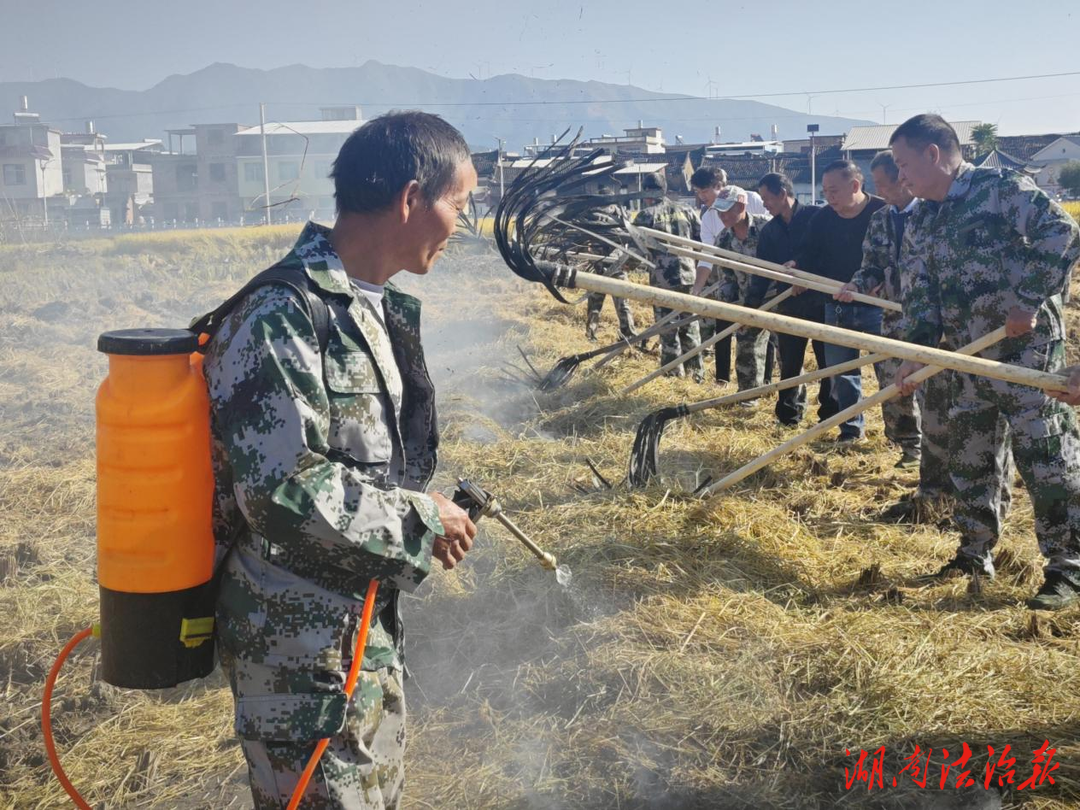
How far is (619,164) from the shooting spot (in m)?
4.65

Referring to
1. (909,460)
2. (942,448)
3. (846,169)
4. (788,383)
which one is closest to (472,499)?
(942,448)

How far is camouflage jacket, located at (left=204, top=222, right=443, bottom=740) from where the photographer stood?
169 cm

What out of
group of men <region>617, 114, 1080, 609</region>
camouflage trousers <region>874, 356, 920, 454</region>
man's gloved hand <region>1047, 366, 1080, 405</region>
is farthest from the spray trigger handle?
camouflage trousers <region>874, 356, 920, 454</region>

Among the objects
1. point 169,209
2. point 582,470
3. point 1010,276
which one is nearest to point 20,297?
point 582,470

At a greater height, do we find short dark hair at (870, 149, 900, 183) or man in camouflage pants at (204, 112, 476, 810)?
short dark hair at (870, 149, 900, 183)

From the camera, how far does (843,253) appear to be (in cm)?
760

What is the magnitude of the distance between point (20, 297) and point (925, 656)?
19.8m

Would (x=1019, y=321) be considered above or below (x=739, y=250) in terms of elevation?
below

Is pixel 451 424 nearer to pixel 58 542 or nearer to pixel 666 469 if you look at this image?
pixel 666 469

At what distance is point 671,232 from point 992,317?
6.24m

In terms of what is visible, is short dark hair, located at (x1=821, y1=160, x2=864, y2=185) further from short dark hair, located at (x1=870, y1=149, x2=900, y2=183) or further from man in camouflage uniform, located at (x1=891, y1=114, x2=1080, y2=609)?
man in camouflage uniform, located at (x1=891, y1=114, x2=1080, y2=609)

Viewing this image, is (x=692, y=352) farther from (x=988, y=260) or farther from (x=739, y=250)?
(x=988, y=260)

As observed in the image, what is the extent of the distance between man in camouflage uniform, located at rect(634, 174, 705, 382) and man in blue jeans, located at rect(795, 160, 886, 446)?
2378 mm

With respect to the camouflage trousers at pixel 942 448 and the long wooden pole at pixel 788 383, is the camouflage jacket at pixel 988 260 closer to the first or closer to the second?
the camouflage trousers at pixel 942 448
